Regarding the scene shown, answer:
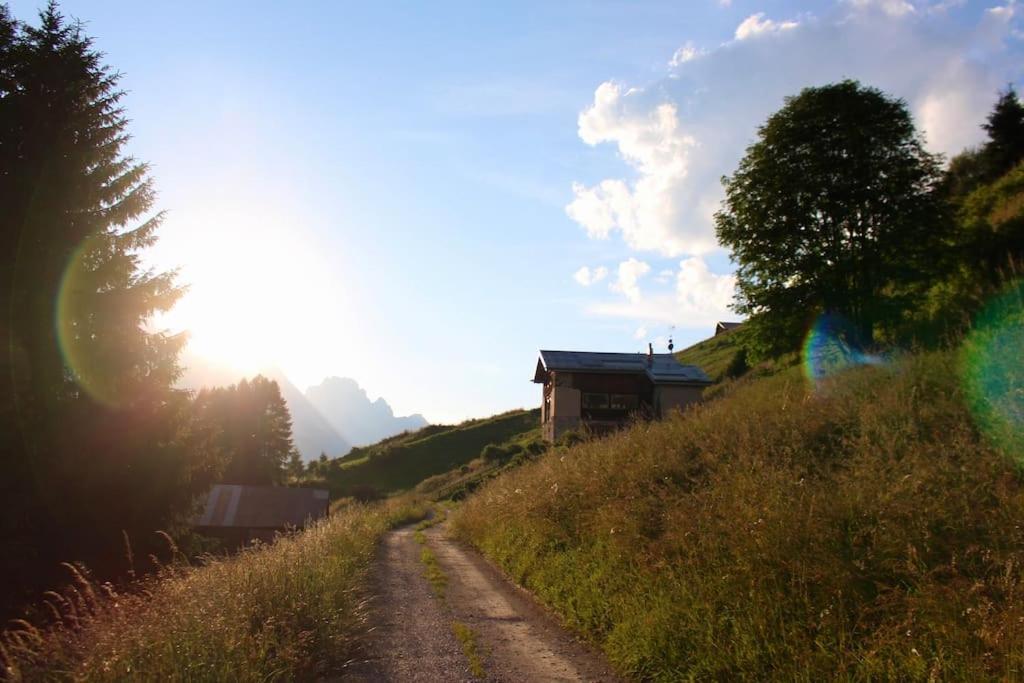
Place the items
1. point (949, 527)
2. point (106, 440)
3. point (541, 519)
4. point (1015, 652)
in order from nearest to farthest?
1. point (1015, 652)
2. point (949, 527)
3. point (541, 519)
4. point (106, 440)

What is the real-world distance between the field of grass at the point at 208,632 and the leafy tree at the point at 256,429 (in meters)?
65.3

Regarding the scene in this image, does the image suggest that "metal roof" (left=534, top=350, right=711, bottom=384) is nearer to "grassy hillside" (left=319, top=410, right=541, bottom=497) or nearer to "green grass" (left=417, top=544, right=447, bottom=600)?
"grassy hillside" (left=319, top=410, right=541, bottom=497)

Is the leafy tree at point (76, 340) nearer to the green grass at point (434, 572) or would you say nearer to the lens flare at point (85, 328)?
the lens flare at point (85, 328)

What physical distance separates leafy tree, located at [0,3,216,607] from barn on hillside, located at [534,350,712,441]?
28.6 meters

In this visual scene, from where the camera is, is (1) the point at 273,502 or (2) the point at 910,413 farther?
(1) the point at 273,502

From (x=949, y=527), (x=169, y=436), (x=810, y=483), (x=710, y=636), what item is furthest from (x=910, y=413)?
(x=169, y=436)

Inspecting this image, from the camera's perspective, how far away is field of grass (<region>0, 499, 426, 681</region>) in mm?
5906

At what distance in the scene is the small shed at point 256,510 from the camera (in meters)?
45.2

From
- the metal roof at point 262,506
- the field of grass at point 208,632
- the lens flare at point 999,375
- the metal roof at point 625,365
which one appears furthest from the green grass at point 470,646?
the metal roof at point 262,506

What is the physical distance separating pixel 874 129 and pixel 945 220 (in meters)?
3.63

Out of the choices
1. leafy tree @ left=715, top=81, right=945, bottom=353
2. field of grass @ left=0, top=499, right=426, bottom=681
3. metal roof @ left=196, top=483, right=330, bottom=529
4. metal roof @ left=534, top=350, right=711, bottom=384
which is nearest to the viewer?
field of grass @ left=0, top=499, right=426, bottom=681

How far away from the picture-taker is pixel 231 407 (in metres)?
78.6

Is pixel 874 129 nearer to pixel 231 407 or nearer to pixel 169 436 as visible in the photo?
pixel 169 436

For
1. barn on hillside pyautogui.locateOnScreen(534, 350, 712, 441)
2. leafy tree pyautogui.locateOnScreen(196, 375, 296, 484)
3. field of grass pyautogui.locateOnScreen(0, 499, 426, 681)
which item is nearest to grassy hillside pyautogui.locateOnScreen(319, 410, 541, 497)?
leafy tree pyautogui.locateOnScreen(196, 375, 296, 484)
